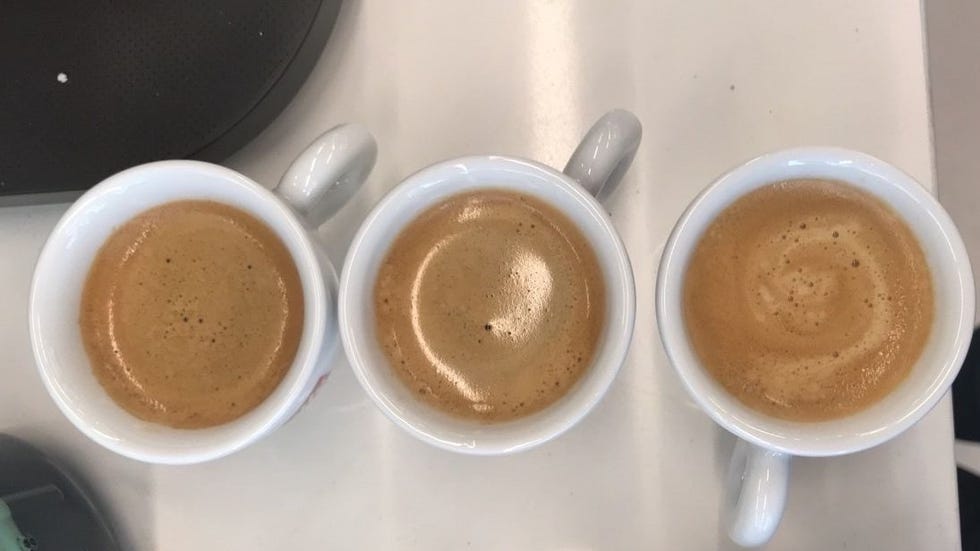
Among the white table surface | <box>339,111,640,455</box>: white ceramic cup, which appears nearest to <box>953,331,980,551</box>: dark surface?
the white table surface

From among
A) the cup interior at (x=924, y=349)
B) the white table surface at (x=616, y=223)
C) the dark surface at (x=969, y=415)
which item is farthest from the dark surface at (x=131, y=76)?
the dark surface at (x=969, y=415)

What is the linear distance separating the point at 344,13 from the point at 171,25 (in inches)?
5.0

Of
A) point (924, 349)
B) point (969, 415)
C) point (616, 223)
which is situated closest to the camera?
point (924, 349)

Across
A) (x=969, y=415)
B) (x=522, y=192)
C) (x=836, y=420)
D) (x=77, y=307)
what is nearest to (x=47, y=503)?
(x=77, y=307)

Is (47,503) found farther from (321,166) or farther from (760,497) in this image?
(760,497)

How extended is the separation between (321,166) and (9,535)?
33 centimetres

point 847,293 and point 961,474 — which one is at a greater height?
point 847,293

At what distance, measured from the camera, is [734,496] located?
23.2 inches

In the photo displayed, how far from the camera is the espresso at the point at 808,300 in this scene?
0.56 meters

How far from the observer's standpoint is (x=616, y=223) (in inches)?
25.9

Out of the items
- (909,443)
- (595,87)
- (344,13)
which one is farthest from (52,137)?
(909,443)

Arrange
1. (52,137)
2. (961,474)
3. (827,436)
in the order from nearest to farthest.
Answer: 1. (827,436)
2. (52,137)
3. (961,474)

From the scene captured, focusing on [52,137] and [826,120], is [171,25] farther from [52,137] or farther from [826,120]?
[826,120]

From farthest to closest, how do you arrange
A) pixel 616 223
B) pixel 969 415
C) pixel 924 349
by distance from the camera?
pixel 969 415
pixel 616 223
pixel 924 349
